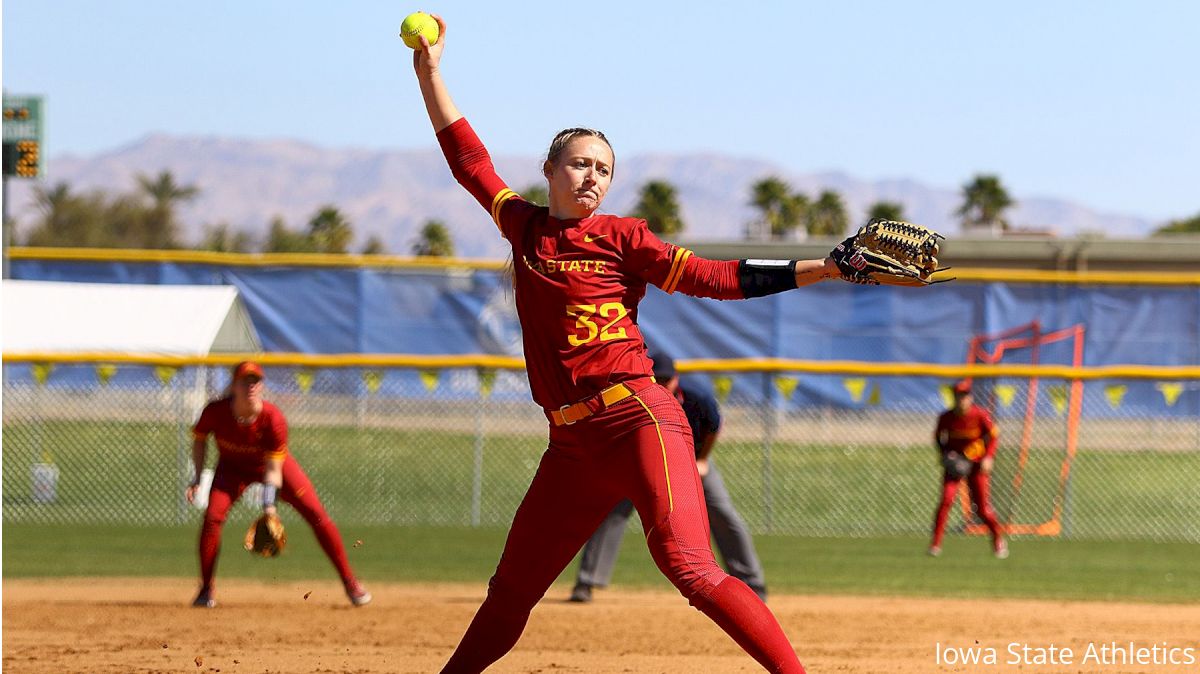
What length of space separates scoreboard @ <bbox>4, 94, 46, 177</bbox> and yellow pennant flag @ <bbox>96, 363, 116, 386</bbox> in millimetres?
6960

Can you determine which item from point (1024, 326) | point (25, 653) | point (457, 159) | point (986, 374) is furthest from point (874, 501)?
point (457, 159)

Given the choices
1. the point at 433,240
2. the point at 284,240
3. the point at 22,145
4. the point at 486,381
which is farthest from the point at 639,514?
the point at 433,240

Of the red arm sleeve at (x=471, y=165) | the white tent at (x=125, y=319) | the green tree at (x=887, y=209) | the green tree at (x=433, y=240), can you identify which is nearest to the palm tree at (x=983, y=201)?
the green tree at (x=887, y=209)

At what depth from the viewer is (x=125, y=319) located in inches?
879

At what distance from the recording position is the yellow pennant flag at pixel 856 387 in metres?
16.5

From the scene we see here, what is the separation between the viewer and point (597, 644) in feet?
27.3

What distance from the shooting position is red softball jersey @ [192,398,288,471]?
9516 mm

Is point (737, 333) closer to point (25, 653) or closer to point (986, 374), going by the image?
point (986, 374)

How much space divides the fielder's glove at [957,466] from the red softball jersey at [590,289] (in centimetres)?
963

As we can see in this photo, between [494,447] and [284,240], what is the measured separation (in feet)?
174

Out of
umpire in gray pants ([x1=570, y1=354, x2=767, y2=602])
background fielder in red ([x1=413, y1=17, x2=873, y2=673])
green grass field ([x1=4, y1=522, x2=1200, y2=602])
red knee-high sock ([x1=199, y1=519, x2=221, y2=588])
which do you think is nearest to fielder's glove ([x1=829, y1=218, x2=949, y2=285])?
background fielder in red ([x1=413, y1=17, x2=873, y2=673])

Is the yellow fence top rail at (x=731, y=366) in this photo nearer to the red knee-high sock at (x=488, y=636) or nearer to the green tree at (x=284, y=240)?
the red knee-high sock at (x=488, y=636)

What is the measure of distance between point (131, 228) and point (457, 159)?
77294 millimetres

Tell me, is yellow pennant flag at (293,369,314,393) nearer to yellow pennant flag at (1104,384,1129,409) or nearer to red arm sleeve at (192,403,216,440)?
red arm sleeve at (192,403,216,440)
